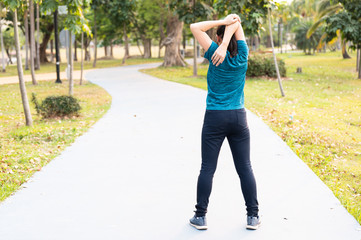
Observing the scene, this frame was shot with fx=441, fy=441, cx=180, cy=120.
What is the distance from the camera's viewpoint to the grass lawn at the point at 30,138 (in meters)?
5.78

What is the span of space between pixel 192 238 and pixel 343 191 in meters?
2.34

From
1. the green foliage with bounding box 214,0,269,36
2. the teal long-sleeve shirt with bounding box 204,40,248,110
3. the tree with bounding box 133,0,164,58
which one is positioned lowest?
the teal long-sleeve shirt with bounding box 204,40,248,110

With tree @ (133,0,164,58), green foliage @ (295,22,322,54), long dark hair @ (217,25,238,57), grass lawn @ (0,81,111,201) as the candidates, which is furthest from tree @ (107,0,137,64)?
long dark hair @ (217,25,238,57)

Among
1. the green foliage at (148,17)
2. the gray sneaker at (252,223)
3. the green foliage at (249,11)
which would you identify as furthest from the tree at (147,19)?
the gray sneaker at (252,223)

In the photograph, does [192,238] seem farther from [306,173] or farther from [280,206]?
[306,173]

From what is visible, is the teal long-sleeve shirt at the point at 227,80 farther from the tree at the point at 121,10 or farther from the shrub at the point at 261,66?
the tree at the point at 121,10

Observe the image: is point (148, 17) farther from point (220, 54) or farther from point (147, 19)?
point (220, 54)

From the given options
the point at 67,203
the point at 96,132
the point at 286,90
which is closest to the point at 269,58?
the point at 286,90

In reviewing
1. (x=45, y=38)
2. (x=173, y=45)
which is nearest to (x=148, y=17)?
(x=45, y=38)

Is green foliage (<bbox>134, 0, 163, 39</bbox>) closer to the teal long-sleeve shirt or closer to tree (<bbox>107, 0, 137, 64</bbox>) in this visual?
tree (<bbox>107, 0, 137, 64</bbox>)

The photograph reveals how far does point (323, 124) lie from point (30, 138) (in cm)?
607

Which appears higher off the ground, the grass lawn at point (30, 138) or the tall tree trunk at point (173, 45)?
the tall tree trunk at point (173, 45)

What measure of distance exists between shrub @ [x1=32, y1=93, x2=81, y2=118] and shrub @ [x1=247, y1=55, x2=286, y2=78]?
39.1 ft

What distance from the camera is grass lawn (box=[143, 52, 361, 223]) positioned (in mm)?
5836
